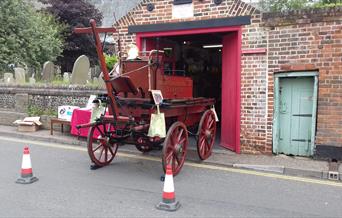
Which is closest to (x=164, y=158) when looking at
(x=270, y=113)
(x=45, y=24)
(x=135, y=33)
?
(x=270, y=113)

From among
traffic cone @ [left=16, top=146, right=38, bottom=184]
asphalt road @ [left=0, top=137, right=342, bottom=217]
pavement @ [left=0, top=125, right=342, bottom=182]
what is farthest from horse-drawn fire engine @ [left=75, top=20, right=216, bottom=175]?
traffic cone @ [left=16, top=146, right=38, bottom=184]

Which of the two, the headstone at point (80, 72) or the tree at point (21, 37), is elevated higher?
the tree at point (21, 37)

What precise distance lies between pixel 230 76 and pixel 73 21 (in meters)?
23.3

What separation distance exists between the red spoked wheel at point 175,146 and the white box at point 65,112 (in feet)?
13.8

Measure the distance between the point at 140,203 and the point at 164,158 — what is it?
1129 mm

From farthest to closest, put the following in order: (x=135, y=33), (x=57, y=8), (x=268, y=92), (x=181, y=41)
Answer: (x=57, y=8)
(x=181, y=41)
(x=135, y=33)
(x=268, y=92)

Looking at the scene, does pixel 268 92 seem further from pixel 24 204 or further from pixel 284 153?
pixel 24 204

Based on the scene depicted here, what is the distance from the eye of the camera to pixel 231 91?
Result: 8.77m

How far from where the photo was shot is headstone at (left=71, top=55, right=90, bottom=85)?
12195 mm

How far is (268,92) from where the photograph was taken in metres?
8.05

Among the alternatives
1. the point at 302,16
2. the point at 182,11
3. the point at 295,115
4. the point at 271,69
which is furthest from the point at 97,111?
the point at 302,16

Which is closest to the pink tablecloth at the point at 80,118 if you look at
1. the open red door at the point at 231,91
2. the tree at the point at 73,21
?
the open red door at the point at 231,91

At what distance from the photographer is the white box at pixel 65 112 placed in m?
9.94

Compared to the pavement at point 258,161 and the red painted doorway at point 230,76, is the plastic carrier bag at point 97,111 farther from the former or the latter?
the red painted doorway at point 230,76
